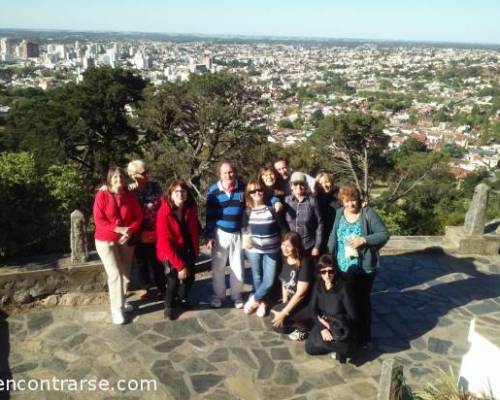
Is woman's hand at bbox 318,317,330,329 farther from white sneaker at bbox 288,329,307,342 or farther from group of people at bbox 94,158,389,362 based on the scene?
white sneaker at bbox 288,329,307,342

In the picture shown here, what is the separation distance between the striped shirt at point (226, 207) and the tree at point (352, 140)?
529 inches

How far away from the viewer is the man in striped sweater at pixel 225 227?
424cm

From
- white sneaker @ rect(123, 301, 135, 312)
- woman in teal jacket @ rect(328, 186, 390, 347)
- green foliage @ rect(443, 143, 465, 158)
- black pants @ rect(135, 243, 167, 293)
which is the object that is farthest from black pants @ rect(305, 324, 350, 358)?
green foliage @ rect(443, 143, 465, 158)

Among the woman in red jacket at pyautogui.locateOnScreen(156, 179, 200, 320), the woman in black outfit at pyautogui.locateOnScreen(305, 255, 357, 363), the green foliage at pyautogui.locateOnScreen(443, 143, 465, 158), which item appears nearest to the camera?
the woman in black outfit at pyautogui.locateOnScreen(305, 255, 357, 363)

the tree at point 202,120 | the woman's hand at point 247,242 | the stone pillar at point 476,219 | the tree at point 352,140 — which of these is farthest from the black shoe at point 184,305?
the tree at point 352,140

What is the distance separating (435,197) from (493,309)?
50.5 feet

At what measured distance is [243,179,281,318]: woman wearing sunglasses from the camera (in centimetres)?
410

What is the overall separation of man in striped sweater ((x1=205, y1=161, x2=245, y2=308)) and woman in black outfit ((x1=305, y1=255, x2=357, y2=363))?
914 millimetres

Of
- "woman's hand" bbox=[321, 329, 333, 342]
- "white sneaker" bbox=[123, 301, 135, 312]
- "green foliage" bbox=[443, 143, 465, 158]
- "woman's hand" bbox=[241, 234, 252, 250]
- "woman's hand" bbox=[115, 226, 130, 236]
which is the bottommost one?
"green foliage" bbox=[443, 143, 465, 158]

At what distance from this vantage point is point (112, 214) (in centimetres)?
398

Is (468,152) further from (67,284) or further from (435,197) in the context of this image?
(67,284)

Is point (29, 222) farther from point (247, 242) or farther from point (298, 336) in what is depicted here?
point (298, 336)

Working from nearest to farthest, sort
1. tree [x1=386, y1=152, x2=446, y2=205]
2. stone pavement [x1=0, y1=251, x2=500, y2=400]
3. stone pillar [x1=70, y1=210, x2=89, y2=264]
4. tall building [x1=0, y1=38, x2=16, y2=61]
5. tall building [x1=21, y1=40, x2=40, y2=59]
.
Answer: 1. stone pavement [x1=0, y1=251, x2=500, y2=400]
2. stone pillar [x1=70, y1=210, x2=89, y2=264]
3. tree [x1=386, y1=152, x2=446, y2=205]
4. tall building [x1=0, y1=38, x2=16, y2=61]
5. tall building [x1=21, y1=40, x2=40, y2=59]

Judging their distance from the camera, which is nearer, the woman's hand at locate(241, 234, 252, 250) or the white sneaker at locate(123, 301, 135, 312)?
the woman's hand at locate(241, 234, 252, 250)
